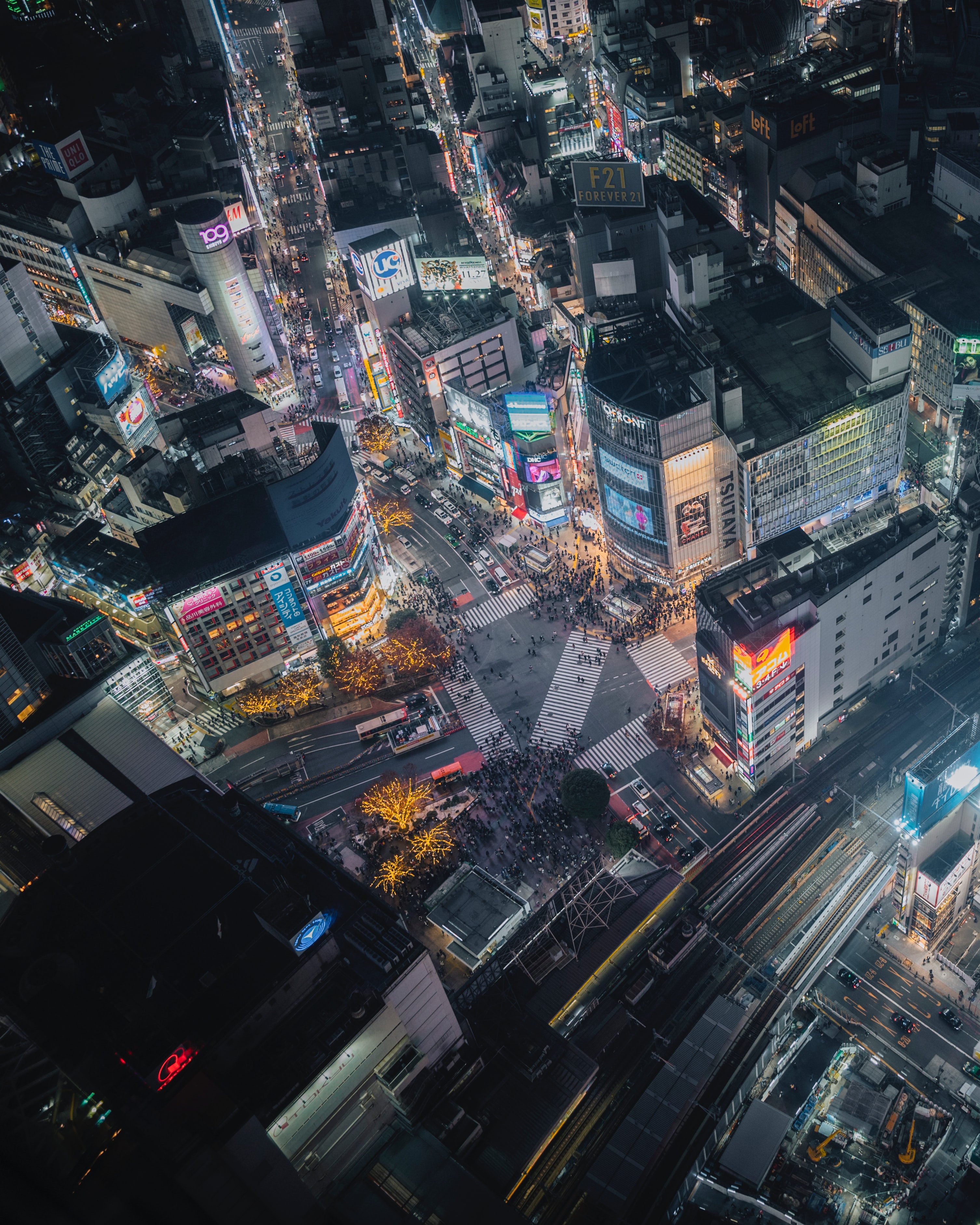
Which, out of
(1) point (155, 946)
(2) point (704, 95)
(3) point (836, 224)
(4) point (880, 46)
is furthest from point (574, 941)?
(4) point (880, 46)

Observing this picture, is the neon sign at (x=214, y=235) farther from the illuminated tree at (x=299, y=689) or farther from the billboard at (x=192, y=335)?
the illuminated tree at (x=299, y=689)

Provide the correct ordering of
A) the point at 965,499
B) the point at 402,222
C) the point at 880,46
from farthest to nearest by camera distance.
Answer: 1. the point at 880,46
2. the point at 402,222
3. the point at 965,499

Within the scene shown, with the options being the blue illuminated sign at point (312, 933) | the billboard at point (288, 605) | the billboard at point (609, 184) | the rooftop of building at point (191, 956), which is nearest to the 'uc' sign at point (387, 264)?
the billboard at point (609, 184)

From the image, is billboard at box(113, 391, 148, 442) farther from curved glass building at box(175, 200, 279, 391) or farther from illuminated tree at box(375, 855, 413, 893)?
illuminated tree at box(375, 855, 413, 893)

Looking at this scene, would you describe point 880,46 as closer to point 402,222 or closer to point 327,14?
point 402,222

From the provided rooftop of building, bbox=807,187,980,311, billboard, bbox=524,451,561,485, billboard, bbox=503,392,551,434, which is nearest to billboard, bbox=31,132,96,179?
billboard, bbox=503,392,551,434

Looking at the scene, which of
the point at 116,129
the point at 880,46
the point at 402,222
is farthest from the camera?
the point at 116,129
